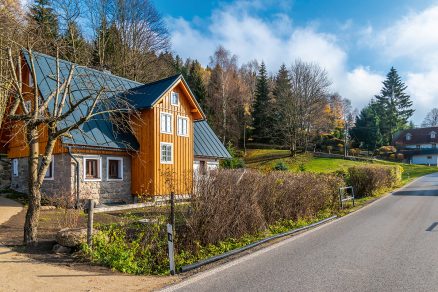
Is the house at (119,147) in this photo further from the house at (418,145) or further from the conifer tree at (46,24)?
the house at (418,145)

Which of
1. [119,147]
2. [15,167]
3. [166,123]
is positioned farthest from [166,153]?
[15,167]

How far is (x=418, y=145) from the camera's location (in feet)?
228

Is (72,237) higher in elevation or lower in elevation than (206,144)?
lower

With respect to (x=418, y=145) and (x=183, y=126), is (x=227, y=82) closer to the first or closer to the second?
(x=183, y=126)

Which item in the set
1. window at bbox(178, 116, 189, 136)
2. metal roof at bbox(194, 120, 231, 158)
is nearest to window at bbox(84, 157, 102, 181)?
window at bbox(178, 116, 189, 136)

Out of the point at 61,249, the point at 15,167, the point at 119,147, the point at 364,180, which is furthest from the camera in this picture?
the point at 15,167

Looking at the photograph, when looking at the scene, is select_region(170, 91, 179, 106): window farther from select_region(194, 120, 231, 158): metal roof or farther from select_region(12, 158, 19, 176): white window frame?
select_region(12, 158, 19, 176): white window frame

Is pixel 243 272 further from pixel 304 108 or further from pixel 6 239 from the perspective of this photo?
pixel 304 108

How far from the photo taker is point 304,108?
1823 inches

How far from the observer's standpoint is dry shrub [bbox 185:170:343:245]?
26.3 feet

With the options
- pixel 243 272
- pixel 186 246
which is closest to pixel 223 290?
pixel 243 272

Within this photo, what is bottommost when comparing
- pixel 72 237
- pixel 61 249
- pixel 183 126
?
pixel 61 249

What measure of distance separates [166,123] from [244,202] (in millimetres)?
11797

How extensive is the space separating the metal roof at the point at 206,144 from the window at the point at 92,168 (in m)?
7.18
